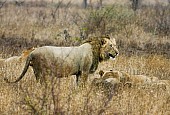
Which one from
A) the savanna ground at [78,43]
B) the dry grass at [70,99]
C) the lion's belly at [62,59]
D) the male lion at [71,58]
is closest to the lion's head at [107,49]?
the male lion at [71,58]

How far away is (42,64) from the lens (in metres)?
8.90

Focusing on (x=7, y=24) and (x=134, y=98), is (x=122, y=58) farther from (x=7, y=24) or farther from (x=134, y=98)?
(x=7, y=24)

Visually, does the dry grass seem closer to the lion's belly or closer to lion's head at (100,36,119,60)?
the lion's belly

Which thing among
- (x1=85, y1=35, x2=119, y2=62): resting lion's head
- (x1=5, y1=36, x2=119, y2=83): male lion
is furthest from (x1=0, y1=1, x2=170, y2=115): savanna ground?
(x1=85, y1=35, x2=119, y2=62): resting lion's head

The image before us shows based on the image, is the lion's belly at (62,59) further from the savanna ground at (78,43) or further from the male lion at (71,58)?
the savanna ground at (78,43)

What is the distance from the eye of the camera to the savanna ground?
7455 mm

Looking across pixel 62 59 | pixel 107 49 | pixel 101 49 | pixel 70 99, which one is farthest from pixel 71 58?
pixel 70 99

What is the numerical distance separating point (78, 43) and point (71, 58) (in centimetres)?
781

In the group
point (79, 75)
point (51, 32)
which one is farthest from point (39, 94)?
point (51, 32)

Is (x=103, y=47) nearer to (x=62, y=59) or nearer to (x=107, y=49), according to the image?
(x=107, y=49)

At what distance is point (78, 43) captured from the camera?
17.0 meters

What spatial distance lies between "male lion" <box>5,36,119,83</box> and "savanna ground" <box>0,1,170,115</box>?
28 centimetres

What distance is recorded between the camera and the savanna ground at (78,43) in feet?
24.5

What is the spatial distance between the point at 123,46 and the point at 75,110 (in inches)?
414
